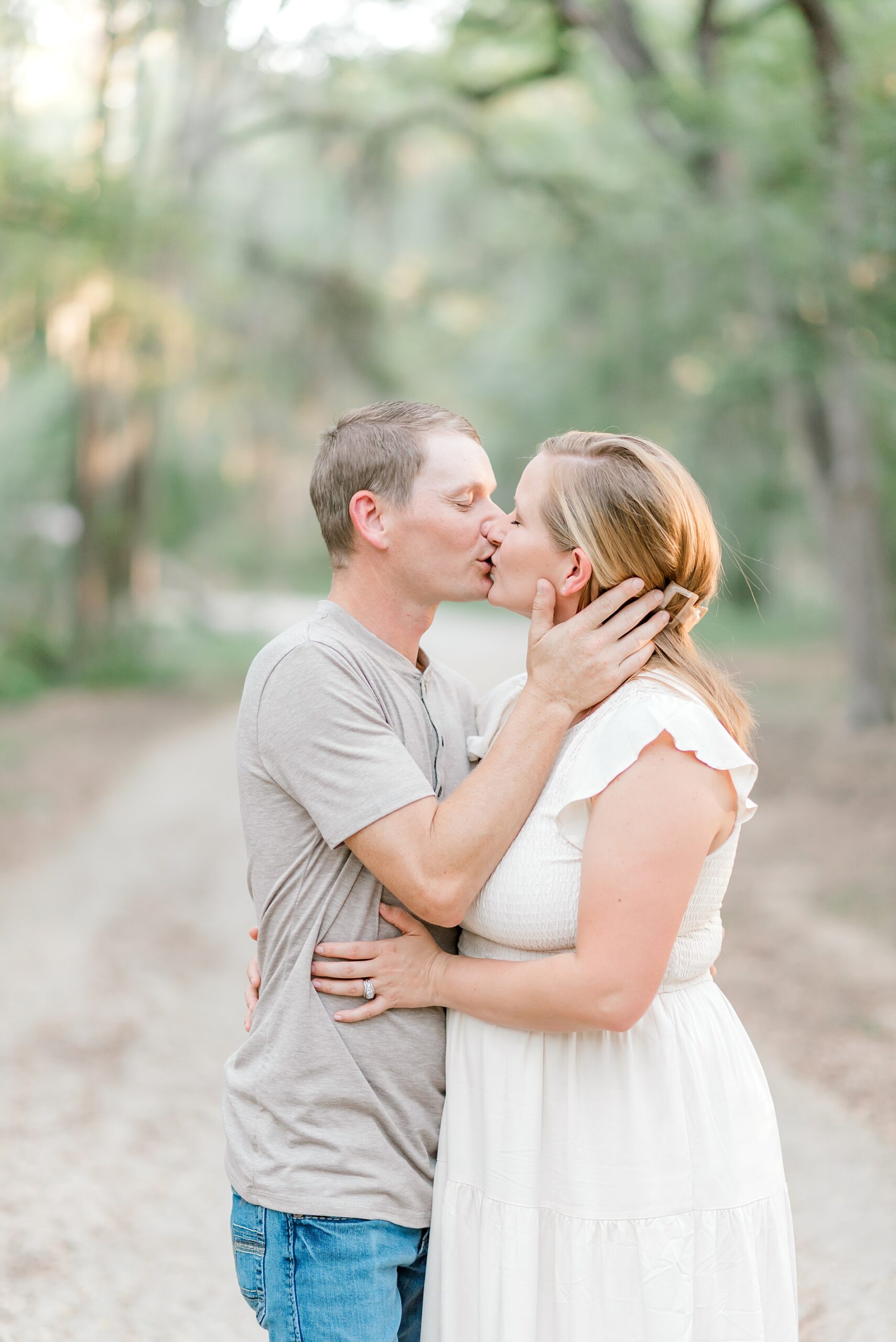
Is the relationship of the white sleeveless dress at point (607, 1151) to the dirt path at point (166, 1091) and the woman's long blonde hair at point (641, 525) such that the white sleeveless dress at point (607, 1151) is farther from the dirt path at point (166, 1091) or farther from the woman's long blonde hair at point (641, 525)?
the dirt path at point (166, 1091)

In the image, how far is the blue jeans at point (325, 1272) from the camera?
74.3 inches

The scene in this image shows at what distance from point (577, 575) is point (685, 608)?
0.19 metres

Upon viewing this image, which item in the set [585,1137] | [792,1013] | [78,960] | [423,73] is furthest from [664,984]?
[423,73]

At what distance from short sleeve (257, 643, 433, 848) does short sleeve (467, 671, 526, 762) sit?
0.25 metres

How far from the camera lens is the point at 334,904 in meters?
1.99

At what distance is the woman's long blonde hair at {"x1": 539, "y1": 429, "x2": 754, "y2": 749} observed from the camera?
6.36 ft

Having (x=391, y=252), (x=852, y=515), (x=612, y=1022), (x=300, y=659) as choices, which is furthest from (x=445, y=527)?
(x=391, y=252)

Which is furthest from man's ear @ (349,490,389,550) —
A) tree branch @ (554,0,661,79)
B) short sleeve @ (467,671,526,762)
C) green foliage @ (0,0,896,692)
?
tree branch @ (554,0,661,79)

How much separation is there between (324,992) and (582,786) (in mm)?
548

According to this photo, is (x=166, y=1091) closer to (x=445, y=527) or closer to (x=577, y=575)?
(x=445, y=527)

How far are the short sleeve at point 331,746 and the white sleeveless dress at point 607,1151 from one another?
0.75 ft

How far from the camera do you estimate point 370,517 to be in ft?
7.01

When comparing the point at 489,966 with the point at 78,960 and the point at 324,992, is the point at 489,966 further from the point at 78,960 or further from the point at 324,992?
the point at 78,960

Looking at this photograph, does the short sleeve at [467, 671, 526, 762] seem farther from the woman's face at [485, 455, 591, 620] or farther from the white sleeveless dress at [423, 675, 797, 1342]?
the white sleeveless dress at [423, 675, 797, 1342]
